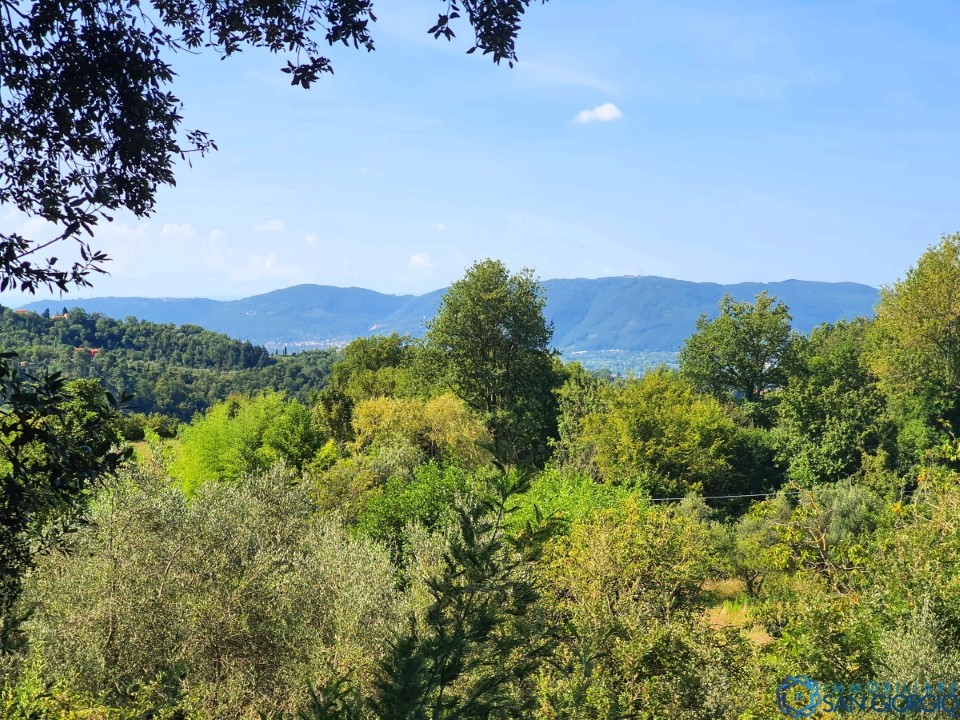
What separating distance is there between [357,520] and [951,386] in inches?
1454

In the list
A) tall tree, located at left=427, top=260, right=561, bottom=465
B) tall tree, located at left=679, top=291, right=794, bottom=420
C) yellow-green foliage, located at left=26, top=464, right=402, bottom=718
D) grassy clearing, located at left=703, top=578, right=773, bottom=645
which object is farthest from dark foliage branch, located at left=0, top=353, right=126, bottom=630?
tall tree, located at left=679, top=291, right=794, bottom=420

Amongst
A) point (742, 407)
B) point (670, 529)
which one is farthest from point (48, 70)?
point (742, 407)

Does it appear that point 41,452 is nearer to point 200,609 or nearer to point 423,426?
point 200,609

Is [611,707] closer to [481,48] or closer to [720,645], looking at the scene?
[720,645]

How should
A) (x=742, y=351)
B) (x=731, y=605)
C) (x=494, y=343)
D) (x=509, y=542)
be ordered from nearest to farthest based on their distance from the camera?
(x=509, y=542) < (x=731, y=605) < (x=494, y=343) < (x=742, y=351)

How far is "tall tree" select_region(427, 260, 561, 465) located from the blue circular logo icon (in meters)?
37.3

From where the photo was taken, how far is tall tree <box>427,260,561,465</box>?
52062mm

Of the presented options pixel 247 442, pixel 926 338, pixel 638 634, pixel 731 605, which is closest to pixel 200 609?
pixel 638 634

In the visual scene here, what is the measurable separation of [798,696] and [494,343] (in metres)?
40.1

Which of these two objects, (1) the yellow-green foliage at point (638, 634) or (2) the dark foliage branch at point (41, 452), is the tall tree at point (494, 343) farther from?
(2) the dark foliage branch at point (41, 452)

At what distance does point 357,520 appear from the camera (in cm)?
3531

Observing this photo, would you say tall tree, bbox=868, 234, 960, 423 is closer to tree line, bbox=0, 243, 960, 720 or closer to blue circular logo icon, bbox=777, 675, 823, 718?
tree line, bbox=0, 243, 960, 720

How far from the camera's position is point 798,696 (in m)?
14.0

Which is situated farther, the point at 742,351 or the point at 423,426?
the point at 742,351
